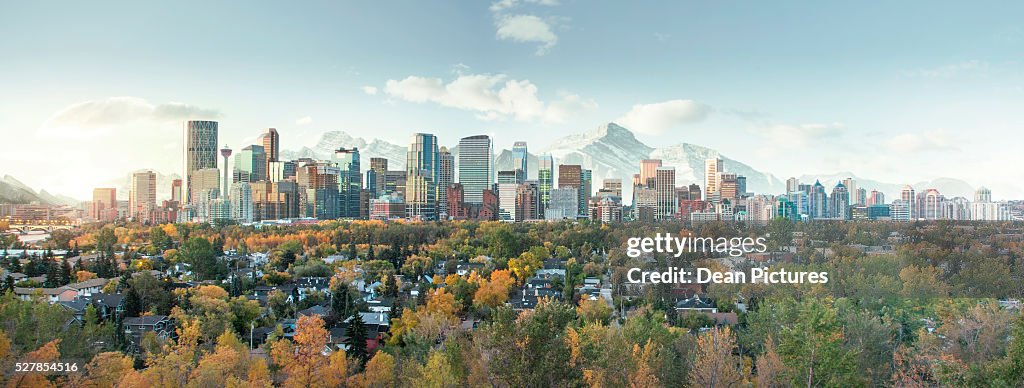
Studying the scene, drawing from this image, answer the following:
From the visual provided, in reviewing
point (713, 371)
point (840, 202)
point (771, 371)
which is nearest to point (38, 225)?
point (713, 371)

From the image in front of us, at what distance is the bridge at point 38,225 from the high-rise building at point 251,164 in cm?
4369

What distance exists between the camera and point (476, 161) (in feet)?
232

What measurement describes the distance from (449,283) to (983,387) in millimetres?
13570

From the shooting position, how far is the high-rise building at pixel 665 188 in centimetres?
5427

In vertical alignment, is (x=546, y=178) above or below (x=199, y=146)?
→ below

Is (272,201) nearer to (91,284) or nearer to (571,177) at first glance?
(571,177)

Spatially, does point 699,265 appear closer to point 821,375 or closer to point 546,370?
point 821,375

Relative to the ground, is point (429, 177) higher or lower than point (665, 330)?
higher

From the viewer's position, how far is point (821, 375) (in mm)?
9367

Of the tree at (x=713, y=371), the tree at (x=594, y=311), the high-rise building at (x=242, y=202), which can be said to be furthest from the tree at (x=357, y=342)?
the high-rise building at (x=242, y=202)

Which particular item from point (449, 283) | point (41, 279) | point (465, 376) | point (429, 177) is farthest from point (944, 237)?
point (429, 177)

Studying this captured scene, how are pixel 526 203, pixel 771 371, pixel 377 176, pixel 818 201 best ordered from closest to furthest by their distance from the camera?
1. pixel 771 371
2. pixel 818 201
3. pixel 526 203
4. pixel 377 176

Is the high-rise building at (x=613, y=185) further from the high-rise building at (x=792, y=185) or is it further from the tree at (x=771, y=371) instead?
the tree at (x=771, y=371)

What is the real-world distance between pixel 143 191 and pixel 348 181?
676 inches
